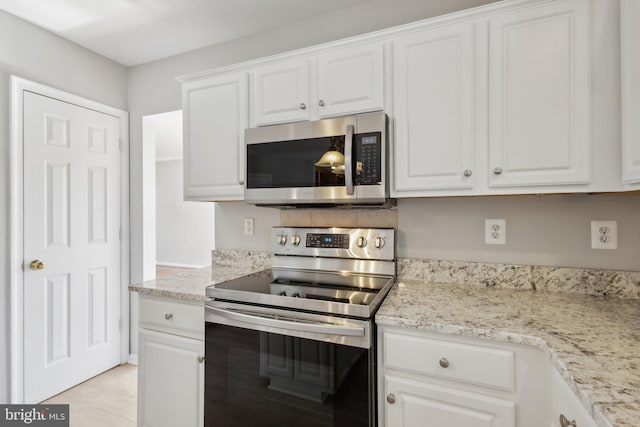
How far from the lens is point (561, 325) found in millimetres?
1103

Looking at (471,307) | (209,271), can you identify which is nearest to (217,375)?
(209,271)

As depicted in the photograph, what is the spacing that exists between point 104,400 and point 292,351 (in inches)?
69.1

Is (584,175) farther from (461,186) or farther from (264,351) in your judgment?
(264,351)

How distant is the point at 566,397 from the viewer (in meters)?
0.86

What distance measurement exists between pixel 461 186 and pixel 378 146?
0.40 meters

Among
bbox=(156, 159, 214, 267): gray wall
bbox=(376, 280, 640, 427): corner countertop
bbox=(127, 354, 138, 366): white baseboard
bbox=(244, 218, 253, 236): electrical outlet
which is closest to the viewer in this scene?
bbox=(376, 280, 640, 427): corner countertop

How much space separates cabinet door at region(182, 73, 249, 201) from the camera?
190 cm

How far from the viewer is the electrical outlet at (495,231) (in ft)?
5.41

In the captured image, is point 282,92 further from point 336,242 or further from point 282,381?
point 282,381

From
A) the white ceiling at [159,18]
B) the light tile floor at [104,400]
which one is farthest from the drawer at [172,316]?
the white ceiling at [159,18]

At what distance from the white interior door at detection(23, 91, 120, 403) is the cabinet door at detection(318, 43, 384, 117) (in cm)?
185

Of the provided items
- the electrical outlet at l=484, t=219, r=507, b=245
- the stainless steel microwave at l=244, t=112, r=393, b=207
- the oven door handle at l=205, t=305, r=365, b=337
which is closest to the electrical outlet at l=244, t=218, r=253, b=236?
the stainless steel microwave at l=244, t=112, r=393, b=207

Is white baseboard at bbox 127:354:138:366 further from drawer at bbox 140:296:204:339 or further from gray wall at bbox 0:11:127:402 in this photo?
drawer at bbox 140:296:204:339

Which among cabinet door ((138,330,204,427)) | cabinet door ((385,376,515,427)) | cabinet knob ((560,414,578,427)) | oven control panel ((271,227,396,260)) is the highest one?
oven control panel ((271,227,396,260))
